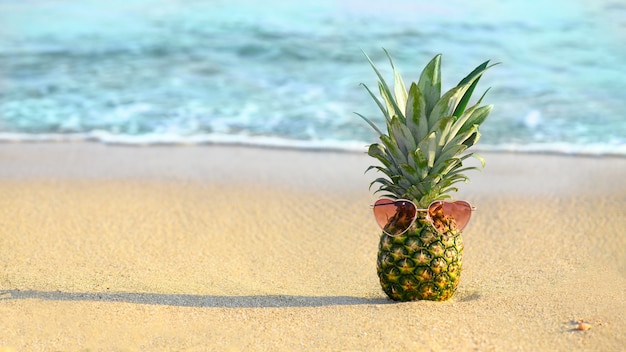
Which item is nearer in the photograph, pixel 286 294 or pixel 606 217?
pixel 286 294

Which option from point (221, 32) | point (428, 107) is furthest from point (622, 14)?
point (428, 107)

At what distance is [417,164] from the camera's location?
14.2ft

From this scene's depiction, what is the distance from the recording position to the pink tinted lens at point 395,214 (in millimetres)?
4422

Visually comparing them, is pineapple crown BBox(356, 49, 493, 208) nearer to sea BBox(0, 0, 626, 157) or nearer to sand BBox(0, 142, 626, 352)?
sand BBox(0, 142, 626, 352)

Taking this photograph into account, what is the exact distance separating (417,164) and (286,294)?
4.19 ft

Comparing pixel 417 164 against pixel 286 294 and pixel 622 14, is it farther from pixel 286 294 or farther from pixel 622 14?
pixel 622 14

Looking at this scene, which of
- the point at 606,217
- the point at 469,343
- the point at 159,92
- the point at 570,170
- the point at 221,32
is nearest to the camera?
the point at 469,343

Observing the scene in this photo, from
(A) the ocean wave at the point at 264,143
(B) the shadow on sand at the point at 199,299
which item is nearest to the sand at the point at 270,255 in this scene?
(B) the shadow on sand at the point at 199,299

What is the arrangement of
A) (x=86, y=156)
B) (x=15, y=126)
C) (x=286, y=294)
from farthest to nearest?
(x=15, y=126)
(x=86, y=156)
(x=286, y=294)

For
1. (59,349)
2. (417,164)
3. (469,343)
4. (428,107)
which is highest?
(428,107)

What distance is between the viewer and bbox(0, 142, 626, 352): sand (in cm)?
436

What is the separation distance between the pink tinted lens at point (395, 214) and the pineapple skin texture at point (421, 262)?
0.03 metres

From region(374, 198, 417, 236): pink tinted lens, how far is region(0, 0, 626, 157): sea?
4.14 m

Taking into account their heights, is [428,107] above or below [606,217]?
above
